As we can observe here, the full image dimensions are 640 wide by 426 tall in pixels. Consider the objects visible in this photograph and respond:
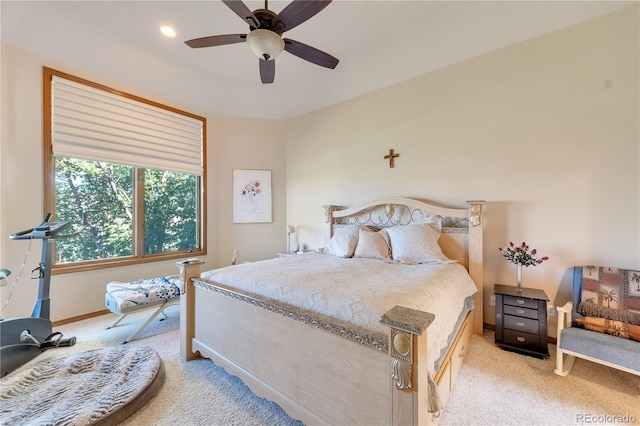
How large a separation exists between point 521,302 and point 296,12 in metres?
3.13

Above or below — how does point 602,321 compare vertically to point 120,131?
below

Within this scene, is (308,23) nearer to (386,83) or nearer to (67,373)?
(386,83)

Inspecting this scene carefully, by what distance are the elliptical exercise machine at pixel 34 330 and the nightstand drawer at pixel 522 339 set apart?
14.1ft

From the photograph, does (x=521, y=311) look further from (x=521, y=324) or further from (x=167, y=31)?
(x=167, y=31)

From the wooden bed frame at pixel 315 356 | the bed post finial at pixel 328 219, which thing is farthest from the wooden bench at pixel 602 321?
the bed post finial at pixel 328 219

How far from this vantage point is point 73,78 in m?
3.04

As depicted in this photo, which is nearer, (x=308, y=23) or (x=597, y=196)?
(x=597, y=196)

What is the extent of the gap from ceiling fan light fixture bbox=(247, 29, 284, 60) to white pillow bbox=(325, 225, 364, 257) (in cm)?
213

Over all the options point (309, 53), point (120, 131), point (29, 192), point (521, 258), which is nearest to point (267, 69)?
point (309, 53)

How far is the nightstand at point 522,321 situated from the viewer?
2.24 metres

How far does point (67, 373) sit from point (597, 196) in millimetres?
4878

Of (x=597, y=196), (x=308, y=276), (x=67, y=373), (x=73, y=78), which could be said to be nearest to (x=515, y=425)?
(x=308, y=276)

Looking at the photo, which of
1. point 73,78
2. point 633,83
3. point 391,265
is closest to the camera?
point 633,83

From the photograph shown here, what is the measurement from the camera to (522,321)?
232 centimetres
